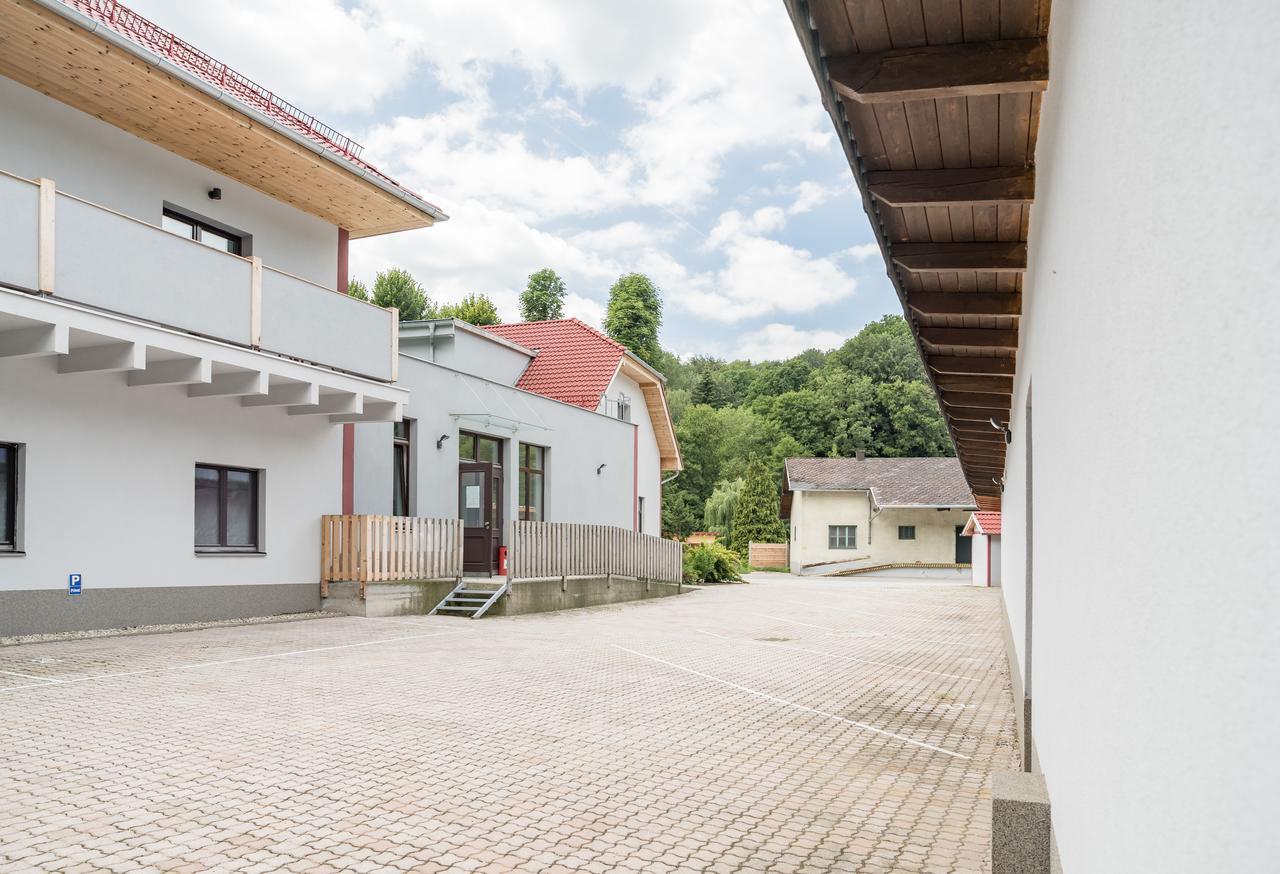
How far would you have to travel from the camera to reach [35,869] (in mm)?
4562

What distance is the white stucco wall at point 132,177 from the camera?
42.8 feet

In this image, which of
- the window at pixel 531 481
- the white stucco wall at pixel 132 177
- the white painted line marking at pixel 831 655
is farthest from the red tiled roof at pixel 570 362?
the white painted line marking at pixel 831 655

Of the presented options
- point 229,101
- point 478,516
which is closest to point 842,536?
point 478,516

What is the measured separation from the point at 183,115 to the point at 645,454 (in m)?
21.3

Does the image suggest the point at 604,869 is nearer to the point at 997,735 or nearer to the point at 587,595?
the point at 997,735

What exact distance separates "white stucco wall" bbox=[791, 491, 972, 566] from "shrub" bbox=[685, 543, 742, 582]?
54.2 feet

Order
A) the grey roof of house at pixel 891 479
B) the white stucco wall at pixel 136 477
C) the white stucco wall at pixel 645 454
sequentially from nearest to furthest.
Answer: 1. the white stucco wall at pixel 136 477
2. the white stucco wall at pixel 645 454
3. the grey roof of house at pixel 891 479

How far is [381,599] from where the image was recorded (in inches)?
689

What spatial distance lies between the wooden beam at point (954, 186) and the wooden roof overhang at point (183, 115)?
404 inches

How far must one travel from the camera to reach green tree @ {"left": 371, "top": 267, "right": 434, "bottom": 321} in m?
52.5

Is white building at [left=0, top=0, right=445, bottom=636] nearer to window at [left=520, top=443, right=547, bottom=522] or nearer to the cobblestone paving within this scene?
the cobblestone paving

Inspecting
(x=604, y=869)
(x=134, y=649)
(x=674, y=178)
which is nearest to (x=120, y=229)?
(x=134, y=649)

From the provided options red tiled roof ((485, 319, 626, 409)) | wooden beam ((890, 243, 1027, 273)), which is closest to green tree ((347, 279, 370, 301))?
red tiled roof ((485, 319, 626, 409))

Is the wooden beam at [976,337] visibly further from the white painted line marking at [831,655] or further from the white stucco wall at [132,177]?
the white stucco wall at [132,177]
